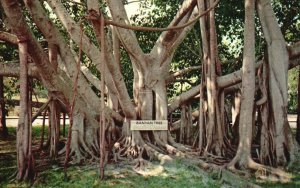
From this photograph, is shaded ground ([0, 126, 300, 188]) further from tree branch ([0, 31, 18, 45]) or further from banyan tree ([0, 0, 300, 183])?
tree branch ([0, 31, 18, 45])

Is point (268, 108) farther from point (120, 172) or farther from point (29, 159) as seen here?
point (29, 159)

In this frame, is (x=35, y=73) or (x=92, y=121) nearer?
(x=35, y=73)

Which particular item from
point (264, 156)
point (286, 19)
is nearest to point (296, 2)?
point (286, 19)

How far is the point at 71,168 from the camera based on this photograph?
530cm

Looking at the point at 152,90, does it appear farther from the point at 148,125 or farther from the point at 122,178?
the point at 122,178

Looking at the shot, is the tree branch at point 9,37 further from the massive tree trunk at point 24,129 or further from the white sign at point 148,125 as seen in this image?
the white sign at point 148,125

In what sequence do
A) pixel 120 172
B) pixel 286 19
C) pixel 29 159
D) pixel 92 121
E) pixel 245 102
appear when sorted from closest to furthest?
1. pixel 29 159
2. pixel 120 172
3. pixel 245 102
4. pixel 92 121
5. pixel 286 19

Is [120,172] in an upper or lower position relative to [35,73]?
lower

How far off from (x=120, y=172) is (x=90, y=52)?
5.32ft

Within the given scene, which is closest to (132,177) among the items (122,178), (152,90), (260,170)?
(122,178)

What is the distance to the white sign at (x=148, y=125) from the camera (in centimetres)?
643

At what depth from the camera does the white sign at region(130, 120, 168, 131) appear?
21.1 feet

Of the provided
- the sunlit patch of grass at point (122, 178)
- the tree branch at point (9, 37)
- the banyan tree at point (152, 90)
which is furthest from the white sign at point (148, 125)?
the tree branch at point (9, 37)

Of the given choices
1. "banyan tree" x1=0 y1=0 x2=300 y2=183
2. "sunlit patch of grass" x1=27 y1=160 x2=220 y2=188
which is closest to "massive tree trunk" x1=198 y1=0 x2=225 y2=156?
"banyan tree" x1=0 y1=0 x2=300 y2=183
